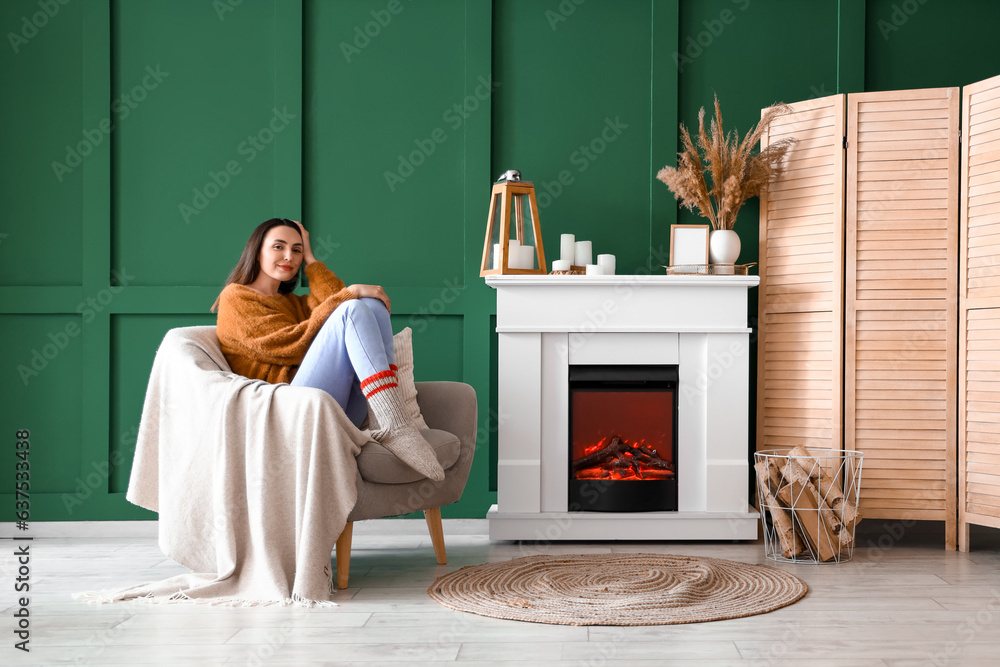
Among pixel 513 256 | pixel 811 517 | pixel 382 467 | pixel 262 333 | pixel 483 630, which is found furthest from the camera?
pixel 513 256

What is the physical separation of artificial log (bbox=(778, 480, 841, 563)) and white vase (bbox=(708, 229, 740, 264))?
0.86 metres

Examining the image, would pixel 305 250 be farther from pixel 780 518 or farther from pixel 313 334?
pixel 780 518

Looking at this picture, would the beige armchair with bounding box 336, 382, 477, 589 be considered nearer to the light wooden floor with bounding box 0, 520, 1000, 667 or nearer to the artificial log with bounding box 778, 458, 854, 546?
the light wooden floor with bounding box 0, 520, 1000, 667

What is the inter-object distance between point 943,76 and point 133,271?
3543 millimetres

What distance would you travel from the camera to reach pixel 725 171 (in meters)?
3.16

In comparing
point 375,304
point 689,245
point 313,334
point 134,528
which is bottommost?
point 134,528

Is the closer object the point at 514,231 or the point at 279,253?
the point at 279,253

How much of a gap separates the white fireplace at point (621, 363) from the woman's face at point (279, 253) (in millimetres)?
769

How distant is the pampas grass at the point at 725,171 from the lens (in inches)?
123

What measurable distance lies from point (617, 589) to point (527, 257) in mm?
1401

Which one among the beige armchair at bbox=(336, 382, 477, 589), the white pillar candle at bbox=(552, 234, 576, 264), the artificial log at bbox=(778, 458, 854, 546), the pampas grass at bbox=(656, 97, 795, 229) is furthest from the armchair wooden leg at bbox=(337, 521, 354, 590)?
the pampas grass at bbox=(656, 97, 795, 229)

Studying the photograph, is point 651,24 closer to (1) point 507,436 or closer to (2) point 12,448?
(1) point 507,436

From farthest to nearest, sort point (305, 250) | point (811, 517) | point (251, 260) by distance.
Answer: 1. point (305, 250)
2. point (251, 260)
3. point (811, 517)

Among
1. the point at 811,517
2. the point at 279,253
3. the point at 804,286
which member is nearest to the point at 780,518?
the point at 811,517
